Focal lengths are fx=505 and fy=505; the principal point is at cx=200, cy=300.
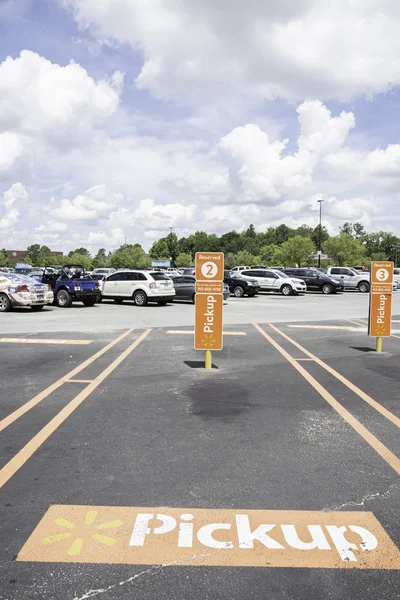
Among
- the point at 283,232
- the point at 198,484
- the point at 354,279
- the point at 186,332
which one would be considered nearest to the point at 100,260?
the point at 283,232

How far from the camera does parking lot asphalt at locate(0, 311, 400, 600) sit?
2.76m

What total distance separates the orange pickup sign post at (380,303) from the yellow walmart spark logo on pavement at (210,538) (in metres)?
7.40

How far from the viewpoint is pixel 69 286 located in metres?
21.3

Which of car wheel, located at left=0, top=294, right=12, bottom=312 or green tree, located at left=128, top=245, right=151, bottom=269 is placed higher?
green tree, located at left=128, top=245, right=151, bottom=269

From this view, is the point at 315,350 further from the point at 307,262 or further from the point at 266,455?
the point at 307,262

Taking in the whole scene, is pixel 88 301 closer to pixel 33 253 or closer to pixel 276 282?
pixel 276 282

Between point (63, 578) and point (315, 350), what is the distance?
27.8 feet

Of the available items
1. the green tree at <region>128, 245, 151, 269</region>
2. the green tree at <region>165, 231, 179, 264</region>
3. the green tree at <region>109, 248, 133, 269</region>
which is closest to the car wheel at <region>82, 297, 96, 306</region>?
the green tree at <region>109, 248, 133, 269</region>

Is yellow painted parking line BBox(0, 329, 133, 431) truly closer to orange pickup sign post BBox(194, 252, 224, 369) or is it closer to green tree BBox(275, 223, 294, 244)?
orange pickup sign post BBox(194, 252, 224, 369)

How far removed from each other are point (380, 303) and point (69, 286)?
14285 millimetres

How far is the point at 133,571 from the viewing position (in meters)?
2.79

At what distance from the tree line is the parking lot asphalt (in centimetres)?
5732

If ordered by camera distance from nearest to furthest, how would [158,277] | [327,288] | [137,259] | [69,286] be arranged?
1. [69,286]
2. [158,277]
3. [327,288]
4. [137,259]

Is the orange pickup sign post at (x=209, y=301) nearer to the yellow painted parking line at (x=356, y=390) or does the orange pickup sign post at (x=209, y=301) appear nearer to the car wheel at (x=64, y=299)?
the yellow painted parking line at (x=356, y=390)
